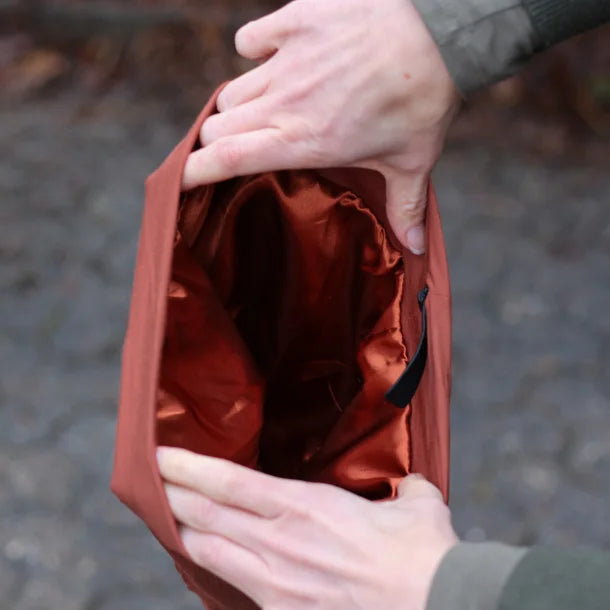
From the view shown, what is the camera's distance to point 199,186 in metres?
0.84

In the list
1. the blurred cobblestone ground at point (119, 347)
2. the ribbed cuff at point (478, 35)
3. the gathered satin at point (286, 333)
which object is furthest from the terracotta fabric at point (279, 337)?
the blurred cobblestone ground at point (119, 347)

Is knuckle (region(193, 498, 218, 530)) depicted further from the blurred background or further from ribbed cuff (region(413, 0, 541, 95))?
the blurred background

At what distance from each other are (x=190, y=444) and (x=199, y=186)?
10.0 inches

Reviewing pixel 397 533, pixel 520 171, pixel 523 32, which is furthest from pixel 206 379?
pixel 520 171

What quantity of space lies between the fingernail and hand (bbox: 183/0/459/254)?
30 mm

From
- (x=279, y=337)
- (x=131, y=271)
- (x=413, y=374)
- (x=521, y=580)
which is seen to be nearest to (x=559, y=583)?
(x=521, y=580)

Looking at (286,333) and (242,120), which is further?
(286,333)

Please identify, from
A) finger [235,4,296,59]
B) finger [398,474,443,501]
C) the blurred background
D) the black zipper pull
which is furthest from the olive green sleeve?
the blurred background

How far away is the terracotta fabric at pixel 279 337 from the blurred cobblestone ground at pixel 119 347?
69 cm

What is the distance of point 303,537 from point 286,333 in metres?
0.42

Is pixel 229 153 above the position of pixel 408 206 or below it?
above

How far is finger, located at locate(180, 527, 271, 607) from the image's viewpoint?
0.64 metres

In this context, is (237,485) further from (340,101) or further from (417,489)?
(340,101)

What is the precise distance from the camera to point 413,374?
82 centimetres
